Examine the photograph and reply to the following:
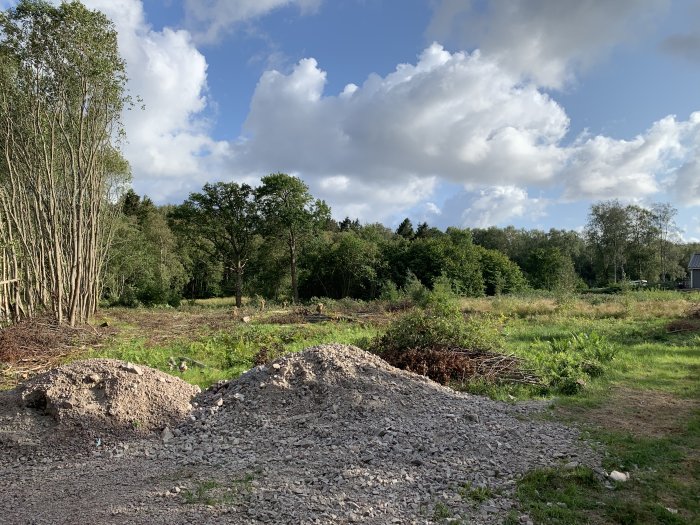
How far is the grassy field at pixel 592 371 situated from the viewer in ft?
12.8

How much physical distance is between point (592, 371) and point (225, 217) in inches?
1083

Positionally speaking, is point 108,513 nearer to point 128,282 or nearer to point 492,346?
point 492,346

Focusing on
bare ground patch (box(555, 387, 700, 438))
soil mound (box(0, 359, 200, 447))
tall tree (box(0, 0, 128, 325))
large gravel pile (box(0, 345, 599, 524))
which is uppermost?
tall tree (box(0, 0, 128, 325))

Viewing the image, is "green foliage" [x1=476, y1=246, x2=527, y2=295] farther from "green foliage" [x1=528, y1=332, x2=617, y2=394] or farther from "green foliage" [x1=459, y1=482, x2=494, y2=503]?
"green foliage" [x1=459, y1=482, x2=494, y2=503]

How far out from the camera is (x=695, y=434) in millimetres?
5414

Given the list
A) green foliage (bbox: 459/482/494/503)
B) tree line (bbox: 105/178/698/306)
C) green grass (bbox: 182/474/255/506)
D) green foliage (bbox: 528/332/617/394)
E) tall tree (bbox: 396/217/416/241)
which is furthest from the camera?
tall tree (bbox: 396/217/416/241)

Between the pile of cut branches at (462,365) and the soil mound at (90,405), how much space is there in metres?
4.00

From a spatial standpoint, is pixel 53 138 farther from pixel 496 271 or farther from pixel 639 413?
pixel 496 271

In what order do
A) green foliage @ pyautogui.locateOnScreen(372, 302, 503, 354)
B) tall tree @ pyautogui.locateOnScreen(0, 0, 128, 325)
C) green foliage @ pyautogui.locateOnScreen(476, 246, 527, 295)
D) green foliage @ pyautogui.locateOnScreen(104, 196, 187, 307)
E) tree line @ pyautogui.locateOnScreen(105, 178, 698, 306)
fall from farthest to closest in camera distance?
green foliage @ pyautogui.locateOnScreen(476, 246, 527, 295), tree line @ pyautogui.locateOnScreen(105, 178, 698, 306), green foliage @ pyautogui.locateOnScreen(104, 196, 187, 307), tall tree @ pyautogui.locateOnScreen(0, 0, 128, 325), green foliage @ pyautogui.locateOnScreen(372, 302, 503, 354)

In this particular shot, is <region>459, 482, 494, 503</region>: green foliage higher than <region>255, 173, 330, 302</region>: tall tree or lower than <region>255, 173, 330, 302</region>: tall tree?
lower

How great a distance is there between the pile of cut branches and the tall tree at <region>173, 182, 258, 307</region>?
24.4m

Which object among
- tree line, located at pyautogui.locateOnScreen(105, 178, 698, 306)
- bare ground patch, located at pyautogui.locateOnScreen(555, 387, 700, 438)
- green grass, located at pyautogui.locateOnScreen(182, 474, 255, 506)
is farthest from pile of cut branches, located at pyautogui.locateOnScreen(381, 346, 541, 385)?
tree line, located at pyautogui.locateOnScreen(105, 178, 698, 306)

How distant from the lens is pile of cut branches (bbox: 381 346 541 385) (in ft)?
25.9

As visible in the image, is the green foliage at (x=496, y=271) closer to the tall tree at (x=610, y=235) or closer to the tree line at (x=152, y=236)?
the tree line at (x=152, y=236)
